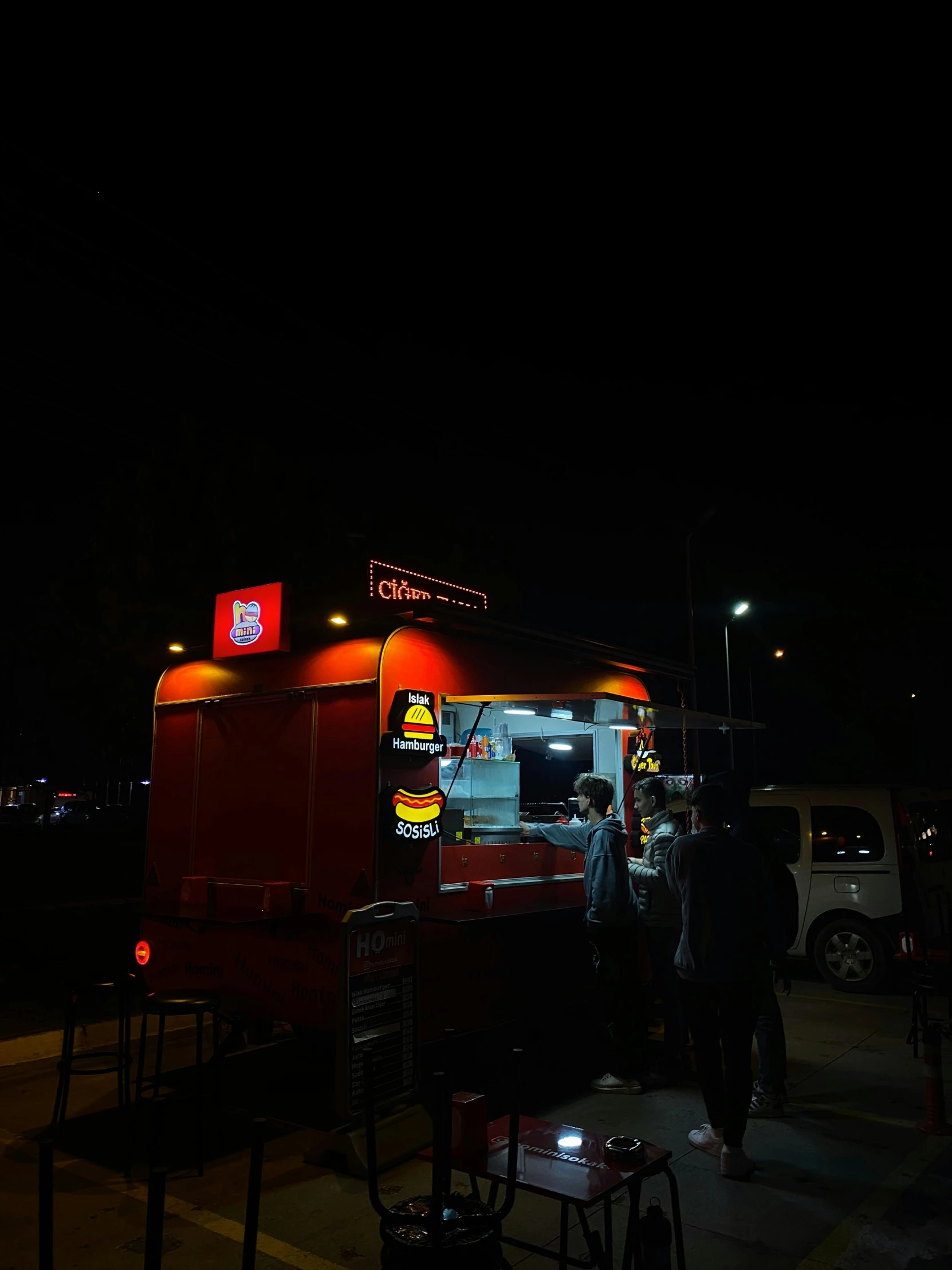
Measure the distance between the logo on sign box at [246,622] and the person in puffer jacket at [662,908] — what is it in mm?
3250

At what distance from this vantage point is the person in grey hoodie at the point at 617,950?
6.43 metres

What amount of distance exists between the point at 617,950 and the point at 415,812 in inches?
71.0

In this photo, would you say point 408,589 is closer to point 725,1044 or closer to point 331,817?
point 331,817

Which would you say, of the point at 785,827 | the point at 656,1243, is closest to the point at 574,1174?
the point at 656,1243

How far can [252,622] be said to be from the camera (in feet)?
23.8

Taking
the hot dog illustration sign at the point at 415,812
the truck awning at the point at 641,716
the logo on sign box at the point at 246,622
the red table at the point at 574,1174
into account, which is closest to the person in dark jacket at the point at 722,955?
Result: the red table at the point at 574,1174

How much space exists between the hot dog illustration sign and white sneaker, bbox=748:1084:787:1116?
2.71 metres

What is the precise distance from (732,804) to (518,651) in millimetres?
2725

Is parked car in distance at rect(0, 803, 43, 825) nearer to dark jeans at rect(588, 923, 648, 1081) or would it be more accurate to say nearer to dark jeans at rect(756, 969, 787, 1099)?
dark jeans at rect(588, 923, 648, 1081)

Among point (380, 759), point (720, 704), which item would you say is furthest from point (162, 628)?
point (720, 704)

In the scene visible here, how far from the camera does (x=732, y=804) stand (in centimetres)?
576

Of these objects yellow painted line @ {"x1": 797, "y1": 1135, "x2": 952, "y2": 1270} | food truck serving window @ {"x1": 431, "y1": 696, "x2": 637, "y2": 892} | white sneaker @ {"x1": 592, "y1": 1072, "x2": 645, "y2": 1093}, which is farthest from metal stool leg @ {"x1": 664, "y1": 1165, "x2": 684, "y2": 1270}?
food truck serving window @ {"x1": 431, "y1": 696, "x2": 637, "y2": 892}

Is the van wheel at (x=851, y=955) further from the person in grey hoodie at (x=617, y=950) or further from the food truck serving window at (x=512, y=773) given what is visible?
the person in grey hoodie at (x=617, y=950)

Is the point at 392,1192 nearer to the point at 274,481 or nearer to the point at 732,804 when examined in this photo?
the point at 732,804
